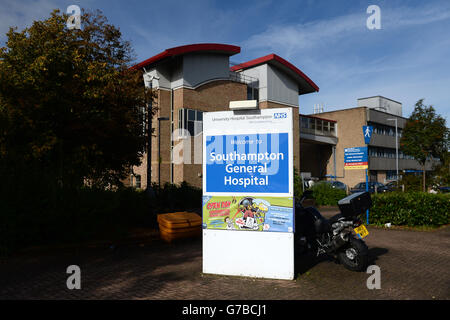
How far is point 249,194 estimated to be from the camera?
5.92 meters

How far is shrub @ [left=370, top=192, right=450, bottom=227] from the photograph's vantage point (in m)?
11.7

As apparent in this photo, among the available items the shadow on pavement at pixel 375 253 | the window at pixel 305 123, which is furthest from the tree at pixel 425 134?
the shadow on pavement at pixel 375 253

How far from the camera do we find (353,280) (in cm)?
569

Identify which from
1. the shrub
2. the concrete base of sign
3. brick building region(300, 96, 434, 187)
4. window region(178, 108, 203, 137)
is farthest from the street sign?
brick building region(300, 96, 434, 187)

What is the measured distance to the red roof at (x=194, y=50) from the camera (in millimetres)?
25850

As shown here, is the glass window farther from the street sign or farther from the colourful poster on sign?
the colourful poster on sign

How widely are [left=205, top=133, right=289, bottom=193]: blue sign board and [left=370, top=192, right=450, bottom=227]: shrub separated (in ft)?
26.1

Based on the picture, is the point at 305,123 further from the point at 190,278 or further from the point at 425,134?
the point at 190,278

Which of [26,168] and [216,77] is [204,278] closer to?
[26,168]

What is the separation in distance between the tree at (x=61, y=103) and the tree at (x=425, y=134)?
2228 centimetres

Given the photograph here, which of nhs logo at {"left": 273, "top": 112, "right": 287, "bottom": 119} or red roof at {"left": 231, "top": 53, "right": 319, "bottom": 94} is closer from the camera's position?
nhs logo at {"left": 273, "top": 112, "right": 287, "bottom": 119}

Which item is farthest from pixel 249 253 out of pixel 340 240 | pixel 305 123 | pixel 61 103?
pixel 305 123

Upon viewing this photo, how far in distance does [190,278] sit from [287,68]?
30.2 metres

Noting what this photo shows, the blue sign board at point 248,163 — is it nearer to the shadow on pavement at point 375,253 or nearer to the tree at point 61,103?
the shadow on pavement at point 375,253
